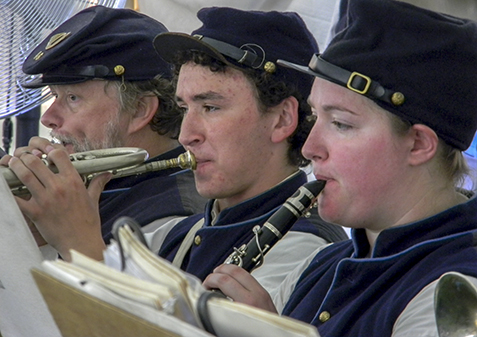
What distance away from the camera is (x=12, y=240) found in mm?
1309

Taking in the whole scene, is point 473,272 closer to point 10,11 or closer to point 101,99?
point 101,99

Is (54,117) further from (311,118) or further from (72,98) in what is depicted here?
(311,118)

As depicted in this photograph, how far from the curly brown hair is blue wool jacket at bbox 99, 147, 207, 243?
0.42 metres

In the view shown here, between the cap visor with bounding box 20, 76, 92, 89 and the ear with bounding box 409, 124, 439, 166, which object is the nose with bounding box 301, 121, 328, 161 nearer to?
the ear with bounding box 409, 124, 439, 166

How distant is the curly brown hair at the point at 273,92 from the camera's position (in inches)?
80.7

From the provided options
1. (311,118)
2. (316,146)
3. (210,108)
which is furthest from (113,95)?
(316,146)

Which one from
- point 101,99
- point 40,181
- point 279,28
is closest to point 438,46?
point 279,28

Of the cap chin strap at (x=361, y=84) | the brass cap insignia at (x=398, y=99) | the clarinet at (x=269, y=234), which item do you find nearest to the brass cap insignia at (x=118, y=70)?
the clarinet at (x=269, y=234)

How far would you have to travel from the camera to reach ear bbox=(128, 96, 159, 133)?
2.57m

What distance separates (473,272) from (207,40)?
3.20 feet

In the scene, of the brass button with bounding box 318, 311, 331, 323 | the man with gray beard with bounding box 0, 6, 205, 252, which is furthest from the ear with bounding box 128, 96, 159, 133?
the brass button with bounding box 318, 311, 331, 323

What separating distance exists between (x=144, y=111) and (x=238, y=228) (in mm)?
700

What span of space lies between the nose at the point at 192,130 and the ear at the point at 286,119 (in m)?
0.18

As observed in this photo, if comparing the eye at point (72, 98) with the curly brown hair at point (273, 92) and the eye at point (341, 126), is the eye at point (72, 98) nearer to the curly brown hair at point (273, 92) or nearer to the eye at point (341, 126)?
the curly brown hair at point (273, 92)
